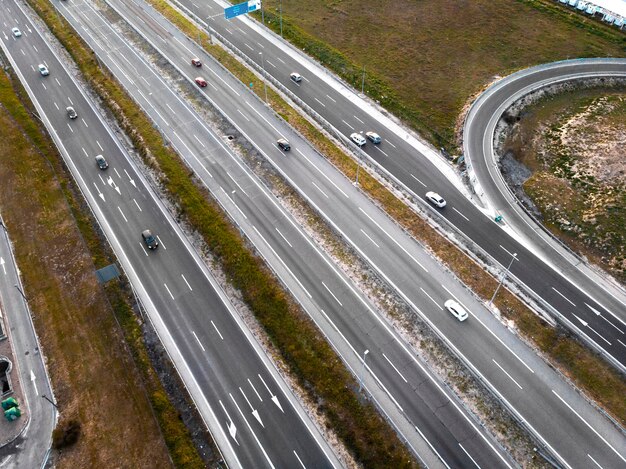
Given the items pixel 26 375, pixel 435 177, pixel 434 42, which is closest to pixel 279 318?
pixel 26 375

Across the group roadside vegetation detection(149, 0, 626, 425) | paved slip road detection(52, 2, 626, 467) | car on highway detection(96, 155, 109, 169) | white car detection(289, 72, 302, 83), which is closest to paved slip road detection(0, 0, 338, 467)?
car on highway detection(96, 155, 109, 169)

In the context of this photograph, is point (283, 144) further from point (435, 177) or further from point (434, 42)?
point (434, 42)

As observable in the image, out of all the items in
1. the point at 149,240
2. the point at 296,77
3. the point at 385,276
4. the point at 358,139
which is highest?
the point at 296,77

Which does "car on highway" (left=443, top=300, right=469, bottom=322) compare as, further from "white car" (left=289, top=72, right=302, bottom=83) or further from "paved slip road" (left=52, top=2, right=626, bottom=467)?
"white car" (left=289, top=72, right=302, bottom=83)

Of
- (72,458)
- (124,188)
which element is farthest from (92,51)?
(72,458)

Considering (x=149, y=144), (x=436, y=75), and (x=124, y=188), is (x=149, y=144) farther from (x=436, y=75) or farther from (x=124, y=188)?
(x=436, y=75)
